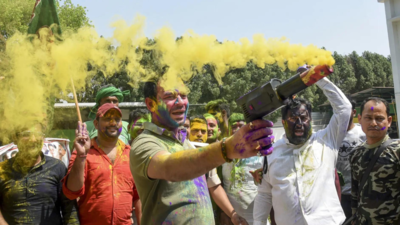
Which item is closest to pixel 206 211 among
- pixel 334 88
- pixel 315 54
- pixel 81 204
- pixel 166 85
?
pixel 166 85

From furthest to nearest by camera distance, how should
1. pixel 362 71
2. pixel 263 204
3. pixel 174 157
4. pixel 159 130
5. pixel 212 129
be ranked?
pixel 362 71 < pixel 212 129 < pixel 263 204 < pixel 159 130 < pixel 174 157

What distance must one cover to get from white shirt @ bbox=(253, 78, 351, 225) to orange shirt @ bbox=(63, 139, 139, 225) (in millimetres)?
1598

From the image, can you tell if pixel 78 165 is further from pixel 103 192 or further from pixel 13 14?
pixel 13 14

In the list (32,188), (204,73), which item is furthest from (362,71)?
(32,188)

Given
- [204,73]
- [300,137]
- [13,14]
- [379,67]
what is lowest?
[300,137]

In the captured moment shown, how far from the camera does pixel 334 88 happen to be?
3998 mm

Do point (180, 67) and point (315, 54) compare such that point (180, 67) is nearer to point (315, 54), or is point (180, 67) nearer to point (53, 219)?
point (315, 54)

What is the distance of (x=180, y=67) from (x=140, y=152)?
0.70 metres

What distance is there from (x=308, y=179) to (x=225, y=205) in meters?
1.02

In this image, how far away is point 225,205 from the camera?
3545 millimetres

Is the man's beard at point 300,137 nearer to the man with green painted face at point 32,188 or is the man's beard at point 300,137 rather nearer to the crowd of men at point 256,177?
the crowd of men at point 256,177

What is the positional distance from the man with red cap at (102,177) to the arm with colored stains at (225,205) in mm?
999

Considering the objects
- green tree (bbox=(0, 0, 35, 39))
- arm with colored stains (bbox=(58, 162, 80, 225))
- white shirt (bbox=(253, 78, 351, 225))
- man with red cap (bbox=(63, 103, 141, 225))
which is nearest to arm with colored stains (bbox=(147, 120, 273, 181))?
man with red cap (bbox=(63, 103, 141, 225))

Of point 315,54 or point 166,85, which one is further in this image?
point 166,85
